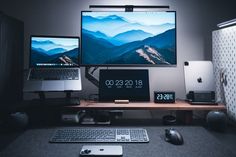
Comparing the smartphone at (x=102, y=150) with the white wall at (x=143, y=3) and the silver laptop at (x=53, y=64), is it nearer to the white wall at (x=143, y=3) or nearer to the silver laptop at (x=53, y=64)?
the silver laptop at (x=53, y=64)

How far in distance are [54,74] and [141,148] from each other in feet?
2.64

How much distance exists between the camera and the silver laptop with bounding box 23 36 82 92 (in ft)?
5.33

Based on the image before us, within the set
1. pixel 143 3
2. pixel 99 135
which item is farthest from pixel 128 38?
pixel 99 135

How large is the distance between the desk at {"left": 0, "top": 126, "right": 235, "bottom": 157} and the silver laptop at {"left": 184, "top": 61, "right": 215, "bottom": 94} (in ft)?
1.30

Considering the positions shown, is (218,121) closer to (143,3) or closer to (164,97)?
(164,97)

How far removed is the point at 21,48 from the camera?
1851mm

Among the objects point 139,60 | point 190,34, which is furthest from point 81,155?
point 190,34

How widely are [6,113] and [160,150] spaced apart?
3.08 feet

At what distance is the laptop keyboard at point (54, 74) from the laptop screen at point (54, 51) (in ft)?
0.12

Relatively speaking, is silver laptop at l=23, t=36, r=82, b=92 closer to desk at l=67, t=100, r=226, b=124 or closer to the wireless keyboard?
desk at l=67, t=100, r=226, b=124

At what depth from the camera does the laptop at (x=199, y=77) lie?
5.49 feet

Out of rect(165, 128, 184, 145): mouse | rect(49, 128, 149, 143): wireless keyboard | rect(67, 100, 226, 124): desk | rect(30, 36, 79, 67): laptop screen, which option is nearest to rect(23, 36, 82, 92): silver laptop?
rect(30, 36, 79, 67): laptop screen

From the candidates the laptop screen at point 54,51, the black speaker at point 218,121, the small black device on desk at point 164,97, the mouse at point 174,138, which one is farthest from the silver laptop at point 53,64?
the black speaker at point 218,121

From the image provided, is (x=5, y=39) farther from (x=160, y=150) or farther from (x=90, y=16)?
(x=160, y=150)
